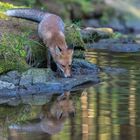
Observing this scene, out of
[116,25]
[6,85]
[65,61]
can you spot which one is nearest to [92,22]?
[116,25]

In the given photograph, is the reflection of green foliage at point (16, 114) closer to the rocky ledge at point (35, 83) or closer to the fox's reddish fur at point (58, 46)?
the rocky ledge at point (35, 83)

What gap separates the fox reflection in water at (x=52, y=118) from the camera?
8.50 m

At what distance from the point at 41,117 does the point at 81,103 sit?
3.98 feet

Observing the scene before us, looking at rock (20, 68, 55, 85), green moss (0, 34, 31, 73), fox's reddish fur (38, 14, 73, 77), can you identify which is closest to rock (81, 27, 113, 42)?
fox's reddish fur (38, 14, 73, 77)

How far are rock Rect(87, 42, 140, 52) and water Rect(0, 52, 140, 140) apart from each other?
6.31m

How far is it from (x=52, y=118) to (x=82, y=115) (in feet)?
1.58

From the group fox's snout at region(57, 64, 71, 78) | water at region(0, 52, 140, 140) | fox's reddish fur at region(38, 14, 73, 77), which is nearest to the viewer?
water at region(0, 52, 140, 140)

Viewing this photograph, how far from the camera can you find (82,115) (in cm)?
945

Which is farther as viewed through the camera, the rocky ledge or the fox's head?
the fox's head

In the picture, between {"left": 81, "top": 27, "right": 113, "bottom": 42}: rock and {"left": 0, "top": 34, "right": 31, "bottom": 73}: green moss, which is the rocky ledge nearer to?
{"left": 0, "top": 34, "right": 31, "bottom": 73}: green moss

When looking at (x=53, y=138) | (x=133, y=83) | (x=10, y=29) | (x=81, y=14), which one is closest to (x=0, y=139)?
(x=53, y=138)

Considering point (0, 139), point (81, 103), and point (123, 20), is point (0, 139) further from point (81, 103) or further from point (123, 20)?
point (123, 20)

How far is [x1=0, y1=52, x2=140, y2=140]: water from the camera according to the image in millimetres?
8227

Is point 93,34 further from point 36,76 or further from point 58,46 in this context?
point 36,76
